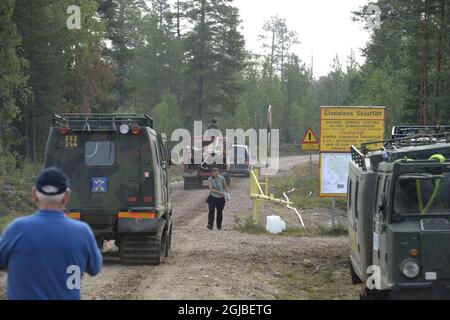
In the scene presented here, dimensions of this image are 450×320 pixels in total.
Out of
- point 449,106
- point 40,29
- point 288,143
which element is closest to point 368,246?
point 449,106

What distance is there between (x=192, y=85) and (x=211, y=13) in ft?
21.8

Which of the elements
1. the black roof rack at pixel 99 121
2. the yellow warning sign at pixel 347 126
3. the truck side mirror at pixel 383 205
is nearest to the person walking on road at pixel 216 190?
the yellow warning sign at pixel 347 126

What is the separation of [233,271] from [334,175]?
9956 mm

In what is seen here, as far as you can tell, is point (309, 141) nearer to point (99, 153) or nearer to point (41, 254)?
point (99, 153)

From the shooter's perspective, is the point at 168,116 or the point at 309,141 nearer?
the point at 309,141

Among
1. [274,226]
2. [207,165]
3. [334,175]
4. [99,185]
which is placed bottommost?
[274,226]

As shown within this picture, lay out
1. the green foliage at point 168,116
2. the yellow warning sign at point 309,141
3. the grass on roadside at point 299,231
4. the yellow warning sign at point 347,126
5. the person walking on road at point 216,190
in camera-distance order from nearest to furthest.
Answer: the person walking on road at point 216,190 → the grass on roadside at point 299,231 → the yellow warning sign at point 347,126 → the yellow warning sign at point 309,141 → the green foliage at point 168,116

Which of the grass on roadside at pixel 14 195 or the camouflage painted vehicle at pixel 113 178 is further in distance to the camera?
the grass on roadside at pixel 14 195

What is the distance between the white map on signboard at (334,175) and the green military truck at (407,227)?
1162 cm

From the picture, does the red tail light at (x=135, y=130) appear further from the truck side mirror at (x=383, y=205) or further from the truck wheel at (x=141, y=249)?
the truck side mirror at (x=383, y=205)

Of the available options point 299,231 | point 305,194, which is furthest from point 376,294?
point 305,194

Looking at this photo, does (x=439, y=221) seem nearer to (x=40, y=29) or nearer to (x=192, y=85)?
(x=40, y=29)

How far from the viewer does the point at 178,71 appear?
75875 mm

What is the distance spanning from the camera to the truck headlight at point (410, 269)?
29.8 feet
